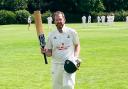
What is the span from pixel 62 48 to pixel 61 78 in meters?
0.63

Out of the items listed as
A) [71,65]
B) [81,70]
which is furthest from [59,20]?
[81,70]

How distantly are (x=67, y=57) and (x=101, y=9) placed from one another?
290 ft

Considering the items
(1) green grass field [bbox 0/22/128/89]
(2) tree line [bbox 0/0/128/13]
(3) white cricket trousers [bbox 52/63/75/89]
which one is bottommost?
(2) tree line [bbox 0/0/128/13]

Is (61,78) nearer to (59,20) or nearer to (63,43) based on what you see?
(63,43)

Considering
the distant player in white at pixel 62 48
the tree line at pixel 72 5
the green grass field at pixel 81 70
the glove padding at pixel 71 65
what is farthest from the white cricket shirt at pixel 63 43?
the tree line at pixel 72 5

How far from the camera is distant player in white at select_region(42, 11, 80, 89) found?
9672 millimetres

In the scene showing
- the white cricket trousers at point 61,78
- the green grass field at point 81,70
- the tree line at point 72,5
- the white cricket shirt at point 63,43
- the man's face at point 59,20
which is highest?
the man's face at point 59,20

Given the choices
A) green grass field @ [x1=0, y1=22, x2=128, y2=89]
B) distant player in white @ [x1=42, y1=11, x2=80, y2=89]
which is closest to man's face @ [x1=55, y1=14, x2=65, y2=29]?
distant player in white @ [x1=42, y1=11, x2=80, y2=89]

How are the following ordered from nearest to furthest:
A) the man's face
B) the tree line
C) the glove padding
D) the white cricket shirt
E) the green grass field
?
1. the glove padding
2. the man's face
3. the white cricket shirt
4. the green grass field
5. the tree line

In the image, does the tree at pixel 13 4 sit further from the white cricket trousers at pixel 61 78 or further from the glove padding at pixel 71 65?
the glove padding at pixel 71 65

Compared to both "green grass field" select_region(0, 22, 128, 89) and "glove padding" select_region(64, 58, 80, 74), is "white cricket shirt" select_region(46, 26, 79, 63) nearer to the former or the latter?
"glove padding" select_region(64, 58, 80, 74)

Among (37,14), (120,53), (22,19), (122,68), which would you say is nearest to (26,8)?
(22,19)

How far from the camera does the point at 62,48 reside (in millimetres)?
9773

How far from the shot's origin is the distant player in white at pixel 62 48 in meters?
9.67
